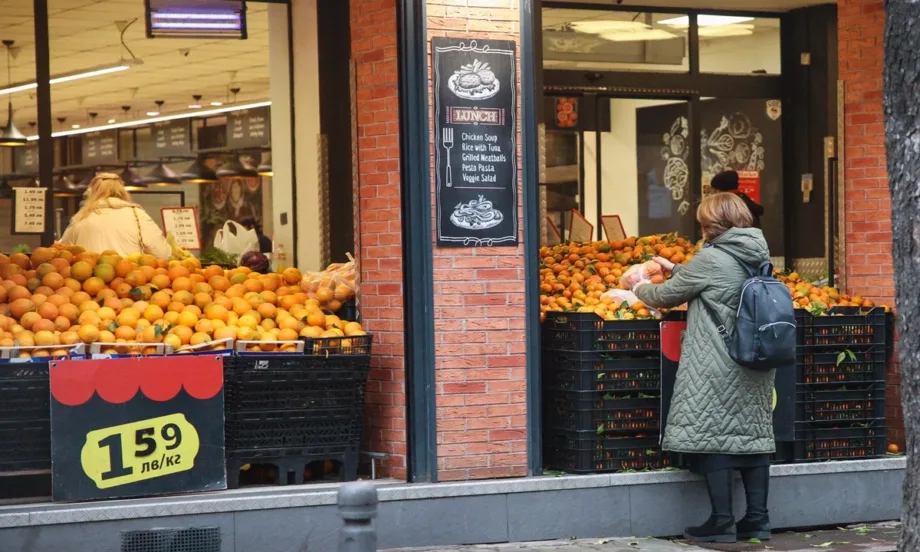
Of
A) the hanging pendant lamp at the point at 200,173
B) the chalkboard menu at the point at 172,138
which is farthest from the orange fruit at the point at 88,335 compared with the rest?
the chalkboard menu at the point at 172,138

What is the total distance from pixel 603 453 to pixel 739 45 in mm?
7556

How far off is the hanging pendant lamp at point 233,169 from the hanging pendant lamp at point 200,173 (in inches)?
30.5

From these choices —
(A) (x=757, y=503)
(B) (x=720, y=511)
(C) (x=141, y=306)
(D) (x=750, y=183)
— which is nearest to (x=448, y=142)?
(C) (x=141, y=306)

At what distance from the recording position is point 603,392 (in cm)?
811

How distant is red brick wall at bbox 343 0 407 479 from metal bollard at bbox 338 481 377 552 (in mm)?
2986

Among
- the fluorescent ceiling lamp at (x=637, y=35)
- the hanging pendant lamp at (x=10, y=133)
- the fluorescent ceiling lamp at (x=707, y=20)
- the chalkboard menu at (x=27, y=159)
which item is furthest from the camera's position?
the hanging pendant lamp at (x=10, y=133)

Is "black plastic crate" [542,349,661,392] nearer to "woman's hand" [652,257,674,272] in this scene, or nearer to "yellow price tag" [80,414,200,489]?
"woman's hand" [652,257,674,272]

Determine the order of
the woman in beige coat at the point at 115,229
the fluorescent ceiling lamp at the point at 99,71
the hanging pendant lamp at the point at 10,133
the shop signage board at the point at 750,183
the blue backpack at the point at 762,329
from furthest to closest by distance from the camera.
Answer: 1. the fluorescent ceiling lamp at the point at 99,71
2. the hanging pendant lamp at the point at 10,133
3. the shop signage board at the point at 750,183
4. the woman in beige coat at the point at 115,229
5. the blue backpack at the point at 762,329

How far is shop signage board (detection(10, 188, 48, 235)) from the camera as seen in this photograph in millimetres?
11797

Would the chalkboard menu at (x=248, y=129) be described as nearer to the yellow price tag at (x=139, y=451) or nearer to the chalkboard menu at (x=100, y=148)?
the chalkboard menu at (x=100, y=148)

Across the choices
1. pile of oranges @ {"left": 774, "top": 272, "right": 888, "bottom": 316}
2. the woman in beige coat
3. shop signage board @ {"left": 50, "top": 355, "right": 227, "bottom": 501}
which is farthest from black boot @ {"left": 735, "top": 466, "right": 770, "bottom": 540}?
the woman in beige coat

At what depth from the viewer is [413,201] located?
7.78 m

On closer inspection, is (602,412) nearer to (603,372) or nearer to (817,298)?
(603,372)

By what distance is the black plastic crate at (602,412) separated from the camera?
8.05 m
